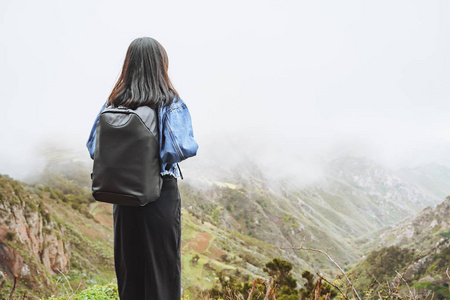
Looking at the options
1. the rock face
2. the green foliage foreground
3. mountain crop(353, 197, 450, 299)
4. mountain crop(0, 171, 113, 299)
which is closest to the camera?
the green foliage foreground

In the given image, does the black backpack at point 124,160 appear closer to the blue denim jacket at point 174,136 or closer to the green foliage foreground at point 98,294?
the blue denim jacket at point 174,136

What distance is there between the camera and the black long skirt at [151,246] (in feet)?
7.86

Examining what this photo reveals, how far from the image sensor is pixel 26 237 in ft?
36.4

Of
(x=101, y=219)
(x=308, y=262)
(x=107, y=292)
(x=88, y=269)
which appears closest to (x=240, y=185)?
(x=308, y=262)

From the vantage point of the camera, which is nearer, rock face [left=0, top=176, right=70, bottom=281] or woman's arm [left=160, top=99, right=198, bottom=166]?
woman's arm [left=160, top=99, right=198, bottom=166]

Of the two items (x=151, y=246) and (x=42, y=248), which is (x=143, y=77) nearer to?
(x=151, y=246)

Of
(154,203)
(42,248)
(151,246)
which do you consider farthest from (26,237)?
(154,203)

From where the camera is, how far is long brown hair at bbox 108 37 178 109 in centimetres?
246

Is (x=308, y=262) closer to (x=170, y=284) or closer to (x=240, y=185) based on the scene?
(x=240, y=185)

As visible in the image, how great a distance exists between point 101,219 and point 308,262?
268ft

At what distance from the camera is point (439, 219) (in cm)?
8044

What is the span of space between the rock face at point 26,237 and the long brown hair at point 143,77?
31.5ft

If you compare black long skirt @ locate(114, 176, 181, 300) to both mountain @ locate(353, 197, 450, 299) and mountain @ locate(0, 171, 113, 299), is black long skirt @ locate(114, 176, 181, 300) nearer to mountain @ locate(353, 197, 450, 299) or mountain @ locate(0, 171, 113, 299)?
mountain @ locate(0, 171, 113, 299)

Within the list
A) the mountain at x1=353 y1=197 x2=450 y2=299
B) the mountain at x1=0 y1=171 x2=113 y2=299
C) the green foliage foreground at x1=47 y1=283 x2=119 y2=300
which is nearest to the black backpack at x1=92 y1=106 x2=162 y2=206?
the green foliage foreground at x1=47 y1=283 x2=119 y2=300
